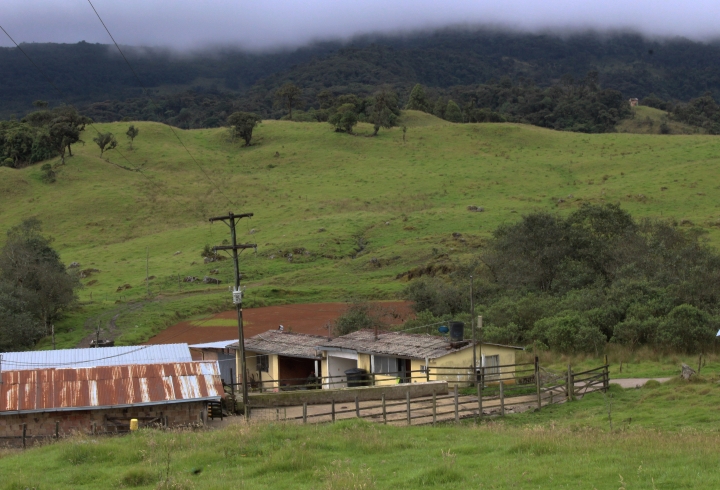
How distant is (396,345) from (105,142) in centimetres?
8872

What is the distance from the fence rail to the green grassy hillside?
24996 mm

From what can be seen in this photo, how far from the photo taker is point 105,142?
109 m

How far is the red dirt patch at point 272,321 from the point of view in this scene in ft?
159

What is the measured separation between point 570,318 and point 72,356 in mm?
22074

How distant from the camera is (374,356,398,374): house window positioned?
99.8 ft

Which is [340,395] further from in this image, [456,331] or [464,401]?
[456,331]

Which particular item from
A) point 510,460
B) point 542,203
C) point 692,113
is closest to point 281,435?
point 510,460

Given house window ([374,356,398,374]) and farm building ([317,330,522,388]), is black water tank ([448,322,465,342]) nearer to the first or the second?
farm building ([317,330,522,388])

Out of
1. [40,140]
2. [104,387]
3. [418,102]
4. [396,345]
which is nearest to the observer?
[104,387]

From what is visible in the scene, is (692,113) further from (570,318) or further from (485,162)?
(570,318)

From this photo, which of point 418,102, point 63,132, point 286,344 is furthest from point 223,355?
point 418,102

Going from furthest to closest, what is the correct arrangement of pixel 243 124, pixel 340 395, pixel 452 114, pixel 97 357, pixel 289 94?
pixel 289 94 → pixel 452 114 → pixel 243 124 → pixel 97 357 → pixel 340 395

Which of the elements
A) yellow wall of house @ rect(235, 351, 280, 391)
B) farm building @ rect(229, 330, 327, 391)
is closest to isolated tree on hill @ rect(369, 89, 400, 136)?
farm building @ rect(229, 330, 327, 391)

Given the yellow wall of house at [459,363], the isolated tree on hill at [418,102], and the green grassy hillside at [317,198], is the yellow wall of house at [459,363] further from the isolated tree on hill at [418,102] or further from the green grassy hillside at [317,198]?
the isolated tree on hill at [418,102]
